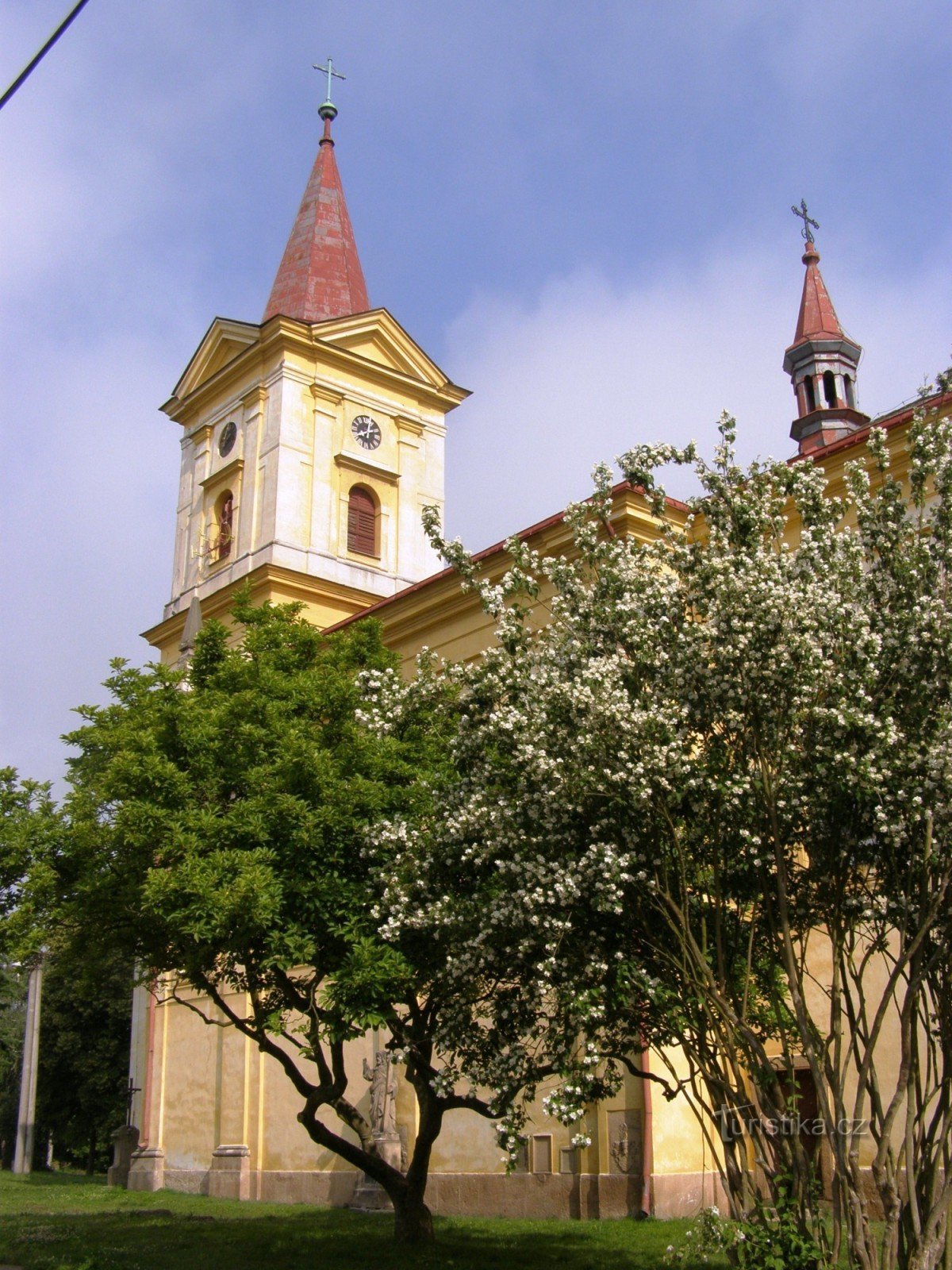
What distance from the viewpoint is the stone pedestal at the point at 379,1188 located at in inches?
822

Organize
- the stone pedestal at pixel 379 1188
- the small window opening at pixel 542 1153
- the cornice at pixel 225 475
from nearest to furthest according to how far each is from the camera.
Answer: the small window opening at pixel 542 1153 < the stone pedestal at pixel 379 1188 < the cornice at pixel 225 475

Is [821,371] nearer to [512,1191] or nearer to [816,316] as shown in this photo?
[816,316]

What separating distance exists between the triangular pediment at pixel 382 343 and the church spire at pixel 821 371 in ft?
31.1

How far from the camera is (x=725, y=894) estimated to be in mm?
9484

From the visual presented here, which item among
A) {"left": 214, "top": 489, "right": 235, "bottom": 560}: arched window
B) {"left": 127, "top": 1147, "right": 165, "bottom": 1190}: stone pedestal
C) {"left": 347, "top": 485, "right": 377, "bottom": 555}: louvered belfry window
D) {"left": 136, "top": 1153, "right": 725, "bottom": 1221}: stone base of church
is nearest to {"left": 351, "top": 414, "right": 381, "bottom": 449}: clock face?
{"left": 347, "top": 485, "right": 377, "bottom": 555}: louvered belfry window

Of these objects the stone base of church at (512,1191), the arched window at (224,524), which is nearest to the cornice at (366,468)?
the arched window at (224,524)

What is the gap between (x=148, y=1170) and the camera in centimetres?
2842

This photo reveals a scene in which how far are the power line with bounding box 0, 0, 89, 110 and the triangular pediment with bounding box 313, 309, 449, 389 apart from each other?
25.7 m

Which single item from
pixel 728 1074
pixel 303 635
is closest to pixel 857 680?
pixel 728 1074

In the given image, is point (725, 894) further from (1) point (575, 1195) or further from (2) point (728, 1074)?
(1) point (575, 1195)

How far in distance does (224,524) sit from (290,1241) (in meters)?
20.6

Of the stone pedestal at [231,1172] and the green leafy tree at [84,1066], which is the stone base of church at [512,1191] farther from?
the green leafy tree at [84,1066]

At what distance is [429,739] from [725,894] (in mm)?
4518

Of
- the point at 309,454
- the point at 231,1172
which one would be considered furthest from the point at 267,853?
the point at 309,454
